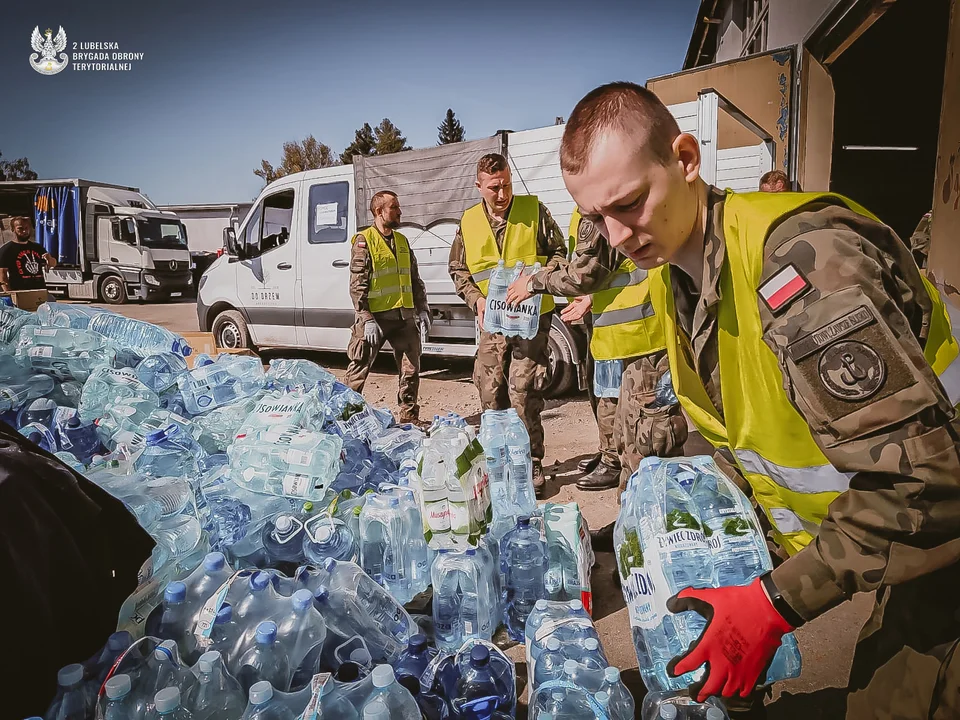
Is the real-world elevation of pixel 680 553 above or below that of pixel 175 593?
above

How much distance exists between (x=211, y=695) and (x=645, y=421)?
7.04ft

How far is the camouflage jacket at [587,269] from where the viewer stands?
3361 mm

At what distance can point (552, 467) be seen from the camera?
4887 millimetres

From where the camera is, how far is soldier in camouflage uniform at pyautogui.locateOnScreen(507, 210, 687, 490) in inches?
115

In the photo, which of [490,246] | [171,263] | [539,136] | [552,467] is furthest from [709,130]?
[171,263]

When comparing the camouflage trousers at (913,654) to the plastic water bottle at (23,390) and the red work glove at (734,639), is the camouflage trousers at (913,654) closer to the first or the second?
the red work glove at (734,639)

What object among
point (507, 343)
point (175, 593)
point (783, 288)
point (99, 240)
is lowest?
point (175, 593)

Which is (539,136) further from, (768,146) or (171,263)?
(171,263)

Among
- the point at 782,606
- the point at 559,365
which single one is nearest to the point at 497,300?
the point at 559,365

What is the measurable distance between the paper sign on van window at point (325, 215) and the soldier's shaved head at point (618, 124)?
20.8 ft

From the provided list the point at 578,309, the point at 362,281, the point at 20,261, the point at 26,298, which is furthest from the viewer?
the point at 20,261

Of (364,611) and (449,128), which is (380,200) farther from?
(449,128)

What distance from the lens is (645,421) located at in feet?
9.63

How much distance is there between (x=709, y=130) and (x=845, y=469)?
491 centimetres
